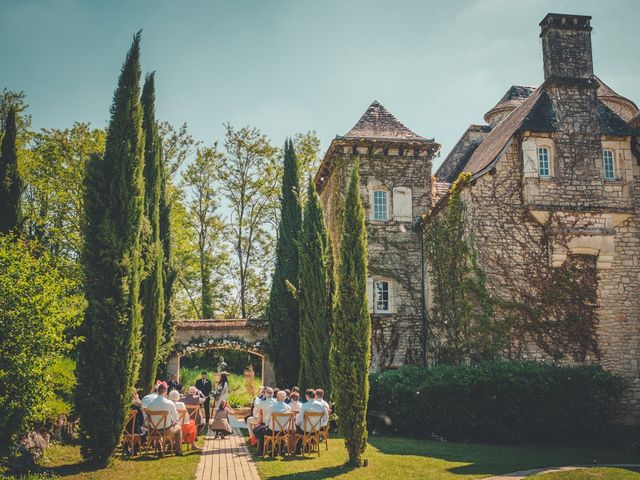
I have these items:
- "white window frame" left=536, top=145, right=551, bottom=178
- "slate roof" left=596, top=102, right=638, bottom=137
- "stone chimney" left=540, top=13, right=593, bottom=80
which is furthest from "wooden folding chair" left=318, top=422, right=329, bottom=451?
"stone chimney" left=540, top=13, right=593, bottom=80

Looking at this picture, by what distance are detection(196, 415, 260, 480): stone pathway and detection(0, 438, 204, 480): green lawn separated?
22cm

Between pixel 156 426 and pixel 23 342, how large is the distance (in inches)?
125

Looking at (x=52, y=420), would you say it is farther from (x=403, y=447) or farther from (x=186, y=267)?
(x=186, y=267)

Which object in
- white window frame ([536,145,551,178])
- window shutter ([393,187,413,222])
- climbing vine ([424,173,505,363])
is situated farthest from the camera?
window shutter ([393,187,413,222])

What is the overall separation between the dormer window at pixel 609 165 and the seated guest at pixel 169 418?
14.9 m

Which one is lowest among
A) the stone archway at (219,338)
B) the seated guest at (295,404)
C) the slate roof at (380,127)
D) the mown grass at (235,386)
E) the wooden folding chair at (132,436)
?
the mown grass at (235,386)

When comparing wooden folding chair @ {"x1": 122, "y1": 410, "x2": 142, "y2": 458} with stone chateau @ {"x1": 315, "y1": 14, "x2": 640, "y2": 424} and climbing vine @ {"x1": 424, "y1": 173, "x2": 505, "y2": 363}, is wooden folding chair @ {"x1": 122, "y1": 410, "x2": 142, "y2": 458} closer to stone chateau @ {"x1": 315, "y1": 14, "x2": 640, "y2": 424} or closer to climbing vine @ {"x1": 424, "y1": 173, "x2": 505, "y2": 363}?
stone chateau @ {"x1": 315, "y1": 14, "x2": 640, "y2": 424}

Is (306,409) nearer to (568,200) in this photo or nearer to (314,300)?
(314,300)

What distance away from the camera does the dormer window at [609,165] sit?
18.0 m

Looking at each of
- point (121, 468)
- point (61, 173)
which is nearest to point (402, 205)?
point (121, 468)

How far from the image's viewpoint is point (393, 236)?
67.5 ft

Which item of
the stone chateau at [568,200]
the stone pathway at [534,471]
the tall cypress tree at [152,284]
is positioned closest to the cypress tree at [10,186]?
the tall cypress tree at [152,284]

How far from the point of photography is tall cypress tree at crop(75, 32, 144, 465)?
10.2 meters

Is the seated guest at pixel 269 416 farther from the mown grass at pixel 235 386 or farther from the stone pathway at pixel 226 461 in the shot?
the mown grass at pixel 235 386
